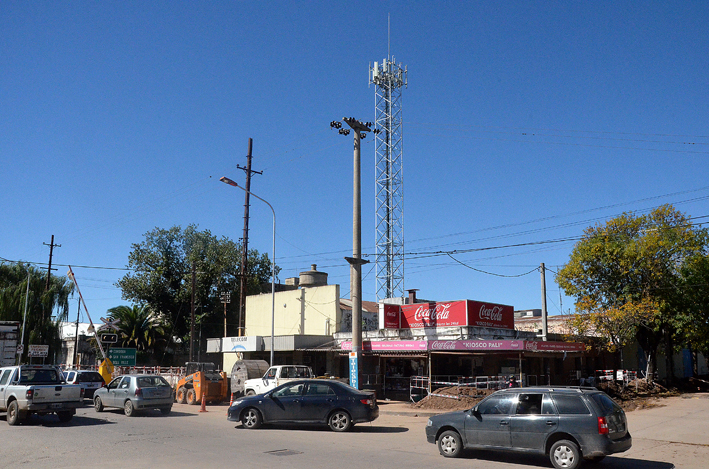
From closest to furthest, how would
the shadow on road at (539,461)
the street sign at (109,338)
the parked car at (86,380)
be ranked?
the shadow on road at (539,461)
the parked car at (86,380)
the street sign at (109,338)

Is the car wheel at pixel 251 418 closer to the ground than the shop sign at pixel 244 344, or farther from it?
closer to the ground

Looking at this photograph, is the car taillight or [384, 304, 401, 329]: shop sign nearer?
the car taillight

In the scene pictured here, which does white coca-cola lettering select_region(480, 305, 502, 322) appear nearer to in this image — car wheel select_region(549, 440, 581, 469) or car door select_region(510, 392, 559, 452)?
car door select_region(510, 392, 559, 452)

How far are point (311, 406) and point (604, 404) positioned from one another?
791cm

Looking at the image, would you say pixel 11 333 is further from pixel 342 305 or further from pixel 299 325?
pixel 342 305

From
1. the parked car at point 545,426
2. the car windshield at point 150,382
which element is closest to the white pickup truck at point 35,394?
the car windshield at point 150,382

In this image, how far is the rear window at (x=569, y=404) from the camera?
10602 millimetres

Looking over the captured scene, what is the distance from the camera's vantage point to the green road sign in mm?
35281

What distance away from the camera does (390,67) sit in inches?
1752

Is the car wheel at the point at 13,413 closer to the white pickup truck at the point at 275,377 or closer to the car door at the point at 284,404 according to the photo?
the car door at the point at 284,404

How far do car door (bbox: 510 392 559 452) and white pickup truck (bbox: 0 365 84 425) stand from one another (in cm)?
1289

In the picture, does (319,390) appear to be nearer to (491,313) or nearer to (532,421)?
(532,421)

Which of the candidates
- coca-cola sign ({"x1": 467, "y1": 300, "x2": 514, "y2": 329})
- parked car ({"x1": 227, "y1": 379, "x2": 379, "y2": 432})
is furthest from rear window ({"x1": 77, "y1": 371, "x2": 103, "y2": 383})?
coca-cola sign ({"x1": 467, "y1": 300, "x2": 514, "y2": 329})

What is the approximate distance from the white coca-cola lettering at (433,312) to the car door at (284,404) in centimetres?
1353
